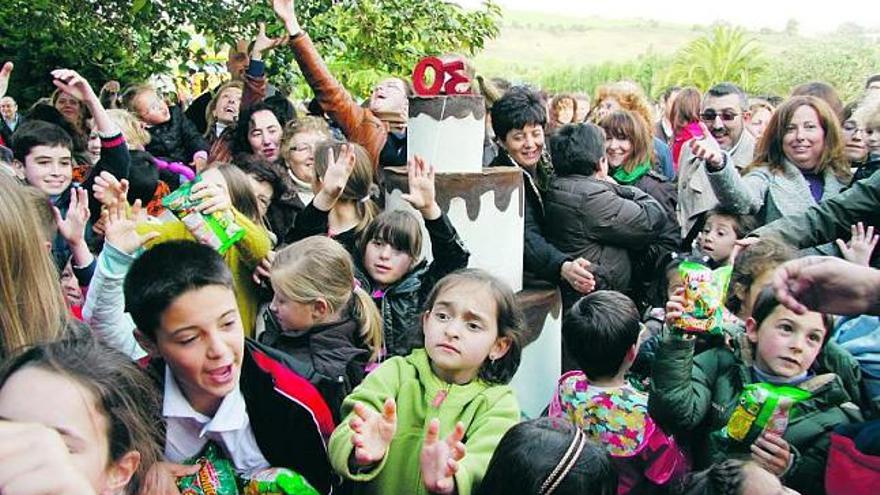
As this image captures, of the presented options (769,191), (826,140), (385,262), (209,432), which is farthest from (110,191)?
(826,140)

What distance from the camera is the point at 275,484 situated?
2.23 meters

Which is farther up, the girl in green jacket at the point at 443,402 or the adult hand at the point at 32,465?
the adult hand at the point at 32,465

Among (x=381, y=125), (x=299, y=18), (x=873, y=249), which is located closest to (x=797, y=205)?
(x=873, y=249)

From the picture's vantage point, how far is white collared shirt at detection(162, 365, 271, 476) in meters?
2.23

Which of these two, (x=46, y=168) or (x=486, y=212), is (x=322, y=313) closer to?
(x=486, y=212)

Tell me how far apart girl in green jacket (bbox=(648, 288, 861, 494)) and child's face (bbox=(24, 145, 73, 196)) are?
3.23 meters

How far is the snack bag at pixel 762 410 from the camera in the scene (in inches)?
109

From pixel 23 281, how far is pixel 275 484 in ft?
2.58

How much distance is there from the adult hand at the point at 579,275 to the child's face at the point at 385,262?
85 cm

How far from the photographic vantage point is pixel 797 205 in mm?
4559

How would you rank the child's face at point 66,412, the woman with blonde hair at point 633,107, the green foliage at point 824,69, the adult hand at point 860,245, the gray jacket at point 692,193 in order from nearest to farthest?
the child's face at point 66,412
the adult hand at point 860,245
the gray jacket at point 692,193
the woman with blonde hair at point 633,107
the green foliage at point 824,69

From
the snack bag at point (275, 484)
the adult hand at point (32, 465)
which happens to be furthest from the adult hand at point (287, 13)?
the adult hand at point (32, 465)

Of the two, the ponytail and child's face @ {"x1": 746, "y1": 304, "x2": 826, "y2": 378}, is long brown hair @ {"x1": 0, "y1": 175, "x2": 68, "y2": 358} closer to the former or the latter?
the ponytail

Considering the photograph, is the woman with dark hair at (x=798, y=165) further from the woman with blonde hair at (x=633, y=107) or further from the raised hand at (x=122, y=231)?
the raised hand at (x=122, y=231)
